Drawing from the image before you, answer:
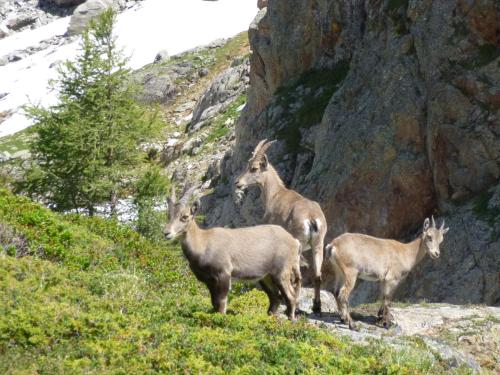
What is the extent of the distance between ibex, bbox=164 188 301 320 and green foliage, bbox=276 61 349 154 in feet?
48.0

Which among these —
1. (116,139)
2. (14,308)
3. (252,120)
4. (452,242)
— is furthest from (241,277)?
(252,120)

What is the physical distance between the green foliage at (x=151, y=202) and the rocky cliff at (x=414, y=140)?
3055mm

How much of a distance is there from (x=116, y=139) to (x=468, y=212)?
13298 mm

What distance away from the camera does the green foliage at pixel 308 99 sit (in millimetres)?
26938

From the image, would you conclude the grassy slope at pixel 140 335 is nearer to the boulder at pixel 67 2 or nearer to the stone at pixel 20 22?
the boulder at pixel 67 2

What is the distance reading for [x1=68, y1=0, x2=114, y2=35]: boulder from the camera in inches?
3438

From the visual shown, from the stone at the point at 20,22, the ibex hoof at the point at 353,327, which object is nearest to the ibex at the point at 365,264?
the ibex hoof at the point at 353,327

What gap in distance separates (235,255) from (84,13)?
82.6 m

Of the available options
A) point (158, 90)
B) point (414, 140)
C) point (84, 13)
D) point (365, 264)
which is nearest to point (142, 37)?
point (84, 13)

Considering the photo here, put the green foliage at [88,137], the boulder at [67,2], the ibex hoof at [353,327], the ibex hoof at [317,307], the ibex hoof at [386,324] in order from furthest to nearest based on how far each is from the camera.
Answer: the boulder at [67,2], the green foliage at [88,137], the ibex hoof at [317,307], the ibex hoof at [386,324], the ibex hoof at [353,327]

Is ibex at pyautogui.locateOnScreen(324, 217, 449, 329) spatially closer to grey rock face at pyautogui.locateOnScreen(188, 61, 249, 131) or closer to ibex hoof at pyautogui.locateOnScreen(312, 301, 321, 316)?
ibex hoof at pyautogui.locateOnScreen(312, 301, 321, 316)

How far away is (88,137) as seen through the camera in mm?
26359

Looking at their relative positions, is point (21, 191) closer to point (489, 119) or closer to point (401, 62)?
point (401, 62)

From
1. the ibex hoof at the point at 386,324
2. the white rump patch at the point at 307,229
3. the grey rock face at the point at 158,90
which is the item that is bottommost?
the grey rock face at the point at 158,90
